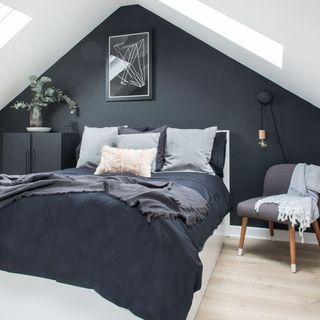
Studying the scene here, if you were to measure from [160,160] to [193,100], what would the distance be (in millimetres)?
923

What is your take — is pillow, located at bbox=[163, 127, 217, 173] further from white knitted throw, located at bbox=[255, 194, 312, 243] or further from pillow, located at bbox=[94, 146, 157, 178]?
white knitted throw, located at bbox=[255, 194, 312, 243]

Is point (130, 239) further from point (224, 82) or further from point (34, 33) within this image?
point (34, 33)

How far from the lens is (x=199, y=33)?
3303mm

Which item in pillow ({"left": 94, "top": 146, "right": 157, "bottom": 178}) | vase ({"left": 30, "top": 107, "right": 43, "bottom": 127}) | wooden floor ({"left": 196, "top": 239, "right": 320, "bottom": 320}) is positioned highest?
vase ({"left": 30, "top": 107, "right": 43, "bottom": 127})

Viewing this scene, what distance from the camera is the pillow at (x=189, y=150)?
296cm

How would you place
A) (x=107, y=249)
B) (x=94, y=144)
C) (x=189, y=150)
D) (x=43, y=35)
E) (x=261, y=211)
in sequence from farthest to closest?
(x=43, y=35), (x=94, y=144), (x=189, y=150), (x=261, y=211), (x=107, y=249)

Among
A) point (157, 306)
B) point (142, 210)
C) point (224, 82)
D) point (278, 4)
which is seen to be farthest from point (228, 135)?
point (157, 306)

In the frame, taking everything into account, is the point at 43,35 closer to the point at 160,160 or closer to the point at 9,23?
the point at 9,23

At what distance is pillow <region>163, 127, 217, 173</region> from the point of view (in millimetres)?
2959

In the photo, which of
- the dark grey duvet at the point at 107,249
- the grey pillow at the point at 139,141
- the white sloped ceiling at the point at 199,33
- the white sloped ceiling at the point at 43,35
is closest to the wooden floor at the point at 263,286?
the dark grey duvet at the point at 107,249

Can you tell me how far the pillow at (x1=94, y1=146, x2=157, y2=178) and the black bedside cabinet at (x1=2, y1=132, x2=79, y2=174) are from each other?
942mm

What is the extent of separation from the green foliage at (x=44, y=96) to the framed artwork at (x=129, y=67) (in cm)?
50

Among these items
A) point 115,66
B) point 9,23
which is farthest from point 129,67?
point 9,23

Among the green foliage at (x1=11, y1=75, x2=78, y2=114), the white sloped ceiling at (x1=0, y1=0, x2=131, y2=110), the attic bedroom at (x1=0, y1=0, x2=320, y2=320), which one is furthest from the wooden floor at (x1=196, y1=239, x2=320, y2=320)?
the white sloped ceiling at (x1=0, y1=0, x2=131, y2=110)
